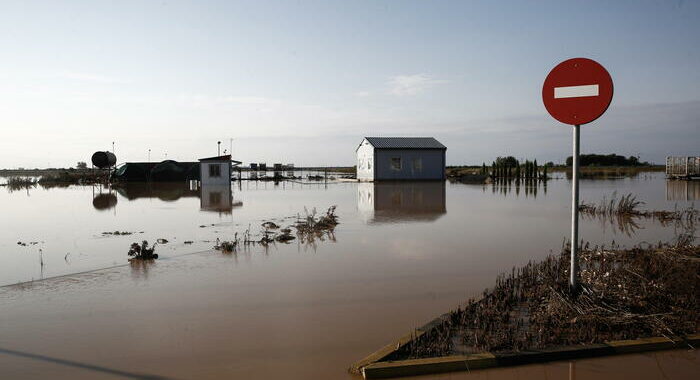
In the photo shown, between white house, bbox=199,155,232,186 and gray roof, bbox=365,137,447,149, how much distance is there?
12.6 metres

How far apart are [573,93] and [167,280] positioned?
655 centimetres

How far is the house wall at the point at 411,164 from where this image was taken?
41.3 metres

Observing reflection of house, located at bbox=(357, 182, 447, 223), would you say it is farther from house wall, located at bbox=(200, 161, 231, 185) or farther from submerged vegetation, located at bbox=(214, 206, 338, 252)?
house wall, located at bbox=(200, 161, 231, 185)

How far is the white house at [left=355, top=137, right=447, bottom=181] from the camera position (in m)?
41.3

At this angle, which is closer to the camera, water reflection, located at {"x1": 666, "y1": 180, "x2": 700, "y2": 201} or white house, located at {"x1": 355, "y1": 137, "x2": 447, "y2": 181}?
water reflection, located at {"x1": 666, "y1": 180, "x2": 700, "y2": 201}

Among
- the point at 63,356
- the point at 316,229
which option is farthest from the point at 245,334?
the point at 316,229

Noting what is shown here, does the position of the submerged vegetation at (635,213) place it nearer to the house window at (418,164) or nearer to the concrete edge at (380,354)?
the concrete edge at (380,354)

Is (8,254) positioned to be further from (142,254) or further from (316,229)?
(316,229)

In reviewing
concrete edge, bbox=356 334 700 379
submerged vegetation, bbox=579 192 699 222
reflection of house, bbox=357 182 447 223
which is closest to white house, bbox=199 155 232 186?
reflection of house, bbox=357 182 447 223

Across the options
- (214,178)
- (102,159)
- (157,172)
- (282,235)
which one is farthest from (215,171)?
(282,235)

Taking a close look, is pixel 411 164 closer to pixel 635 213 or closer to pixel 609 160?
pixel 635 213

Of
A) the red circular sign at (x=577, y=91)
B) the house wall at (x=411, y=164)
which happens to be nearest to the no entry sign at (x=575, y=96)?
the red circular sign at (x=577, y=91)

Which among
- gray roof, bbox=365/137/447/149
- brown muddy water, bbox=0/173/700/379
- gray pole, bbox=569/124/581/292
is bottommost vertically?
brown muddy water, bbox=0/173/700/379

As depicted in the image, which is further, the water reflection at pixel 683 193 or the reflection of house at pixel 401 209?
the water reflection at pixel 683 193
